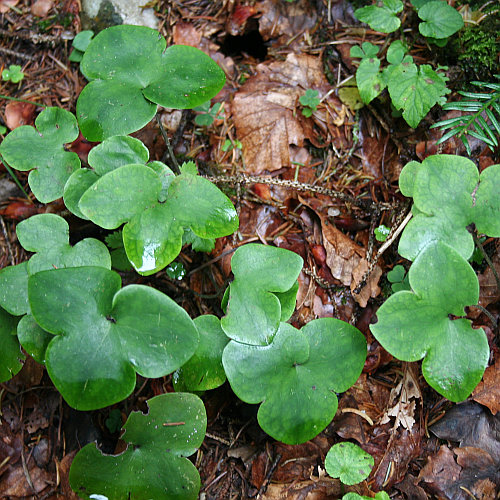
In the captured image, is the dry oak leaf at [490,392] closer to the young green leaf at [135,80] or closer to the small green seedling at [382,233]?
the small green seedling at [382,233]

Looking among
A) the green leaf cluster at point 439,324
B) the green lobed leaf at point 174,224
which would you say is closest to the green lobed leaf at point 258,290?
the green lobed leaf at point 174,224

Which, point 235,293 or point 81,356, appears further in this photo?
point 235,293

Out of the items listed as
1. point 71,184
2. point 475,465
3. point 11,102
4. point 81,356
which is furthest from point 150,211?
point 475,465

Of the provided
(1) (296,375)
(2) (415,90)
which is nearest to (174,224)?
(1) (296,375)

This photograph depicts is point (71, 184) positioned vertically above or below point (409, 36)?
below

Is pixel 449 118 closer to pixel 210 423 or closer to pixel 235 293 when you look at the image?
pixel 235 293

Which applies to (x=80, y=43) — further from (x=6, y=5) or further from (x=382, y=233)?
(x=382, y=233)
